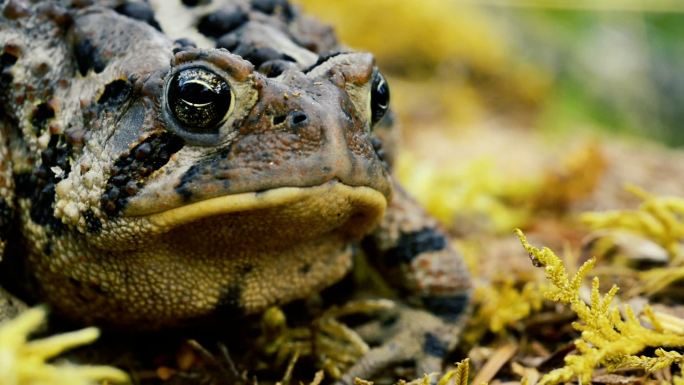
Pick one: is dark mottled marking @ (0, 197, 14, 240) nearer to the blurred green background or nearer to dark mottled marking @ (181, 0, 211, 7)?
dark mottled marking @ (181, 0, 211, 7)

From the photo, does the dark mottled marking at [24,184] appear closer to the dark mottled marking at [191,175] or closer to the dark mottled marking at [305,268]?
the dark mottled marking at [191,175]

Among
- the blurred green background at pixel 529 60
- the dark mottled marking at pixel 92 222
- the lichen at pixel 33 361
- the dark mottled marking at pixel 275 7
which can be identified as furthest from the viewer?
the blurred green background at pixel 529 60

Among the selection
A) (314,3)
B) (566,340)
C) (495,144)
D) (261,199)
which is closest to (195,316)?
(261,199)

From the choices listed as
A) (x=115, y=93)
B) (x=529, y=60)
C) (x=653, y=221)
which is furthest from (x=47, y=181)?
(x=529, y=60)

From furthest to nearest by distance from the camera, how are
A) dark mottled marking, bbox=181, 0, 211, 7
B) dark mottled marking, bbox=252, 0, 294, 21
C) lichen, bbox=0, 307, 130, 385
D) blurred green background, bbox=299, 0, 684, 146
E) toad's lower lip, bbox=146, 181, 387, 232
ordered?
blurred green background, bbox=299, 0, 684, 146 < dark mottled marking, bbox=252, 0, 294, 21 < dark mottled marking, bbox=181, 0, 211, 7 < toad's lower lip, bbox=146, 181, 387, 232 < lichen, bbox=0, 307, 130, 385

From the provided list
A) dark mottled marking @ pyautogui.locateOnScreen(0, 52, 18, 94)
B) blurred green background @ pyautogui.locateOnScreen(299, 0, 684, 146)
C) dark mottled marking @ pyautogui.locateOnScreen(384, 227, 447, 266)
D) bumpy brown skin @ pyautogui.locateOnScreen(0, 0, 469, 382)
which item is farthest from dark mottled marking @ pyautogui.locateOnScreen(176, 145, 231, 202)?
blurred green background @ pyautogui.locateOnScreen(299, 0, 684, 146)

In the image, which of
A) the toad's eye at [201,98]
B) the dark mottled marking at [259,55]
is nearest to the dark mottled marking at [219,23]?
the dark mottled marking at [259,55]
